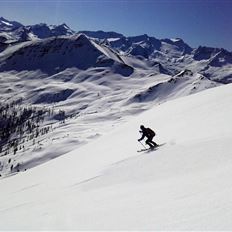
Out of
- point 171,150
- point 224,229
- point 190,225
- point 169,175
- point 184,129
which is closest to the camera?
point 224,229

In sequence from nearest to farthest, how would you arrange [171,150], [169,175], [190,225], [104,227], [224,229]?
[224,229] < [190,225] < [104,227] < [169,175] < [171,150]

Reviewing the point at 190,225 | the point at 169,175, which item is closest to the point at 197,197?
the point at 190,225

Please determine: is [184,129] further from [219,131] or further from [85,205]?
[85,205]

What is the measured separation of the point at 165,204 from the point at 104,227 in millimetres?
1989

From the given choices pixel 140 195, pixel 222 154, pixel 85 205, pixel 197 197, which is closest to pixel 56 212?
pixel 85 205

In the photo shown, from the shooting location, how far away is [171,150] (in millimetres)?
18641

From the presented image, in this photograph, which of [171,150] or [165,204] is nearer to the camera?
[165,204]

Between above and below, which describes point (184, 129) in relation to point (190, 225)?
above

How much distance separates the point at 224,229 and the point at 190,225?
946 millimetres

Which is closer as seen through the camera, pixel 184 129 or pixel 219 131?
pixel 219 131

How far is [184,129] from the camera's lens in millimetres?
23469

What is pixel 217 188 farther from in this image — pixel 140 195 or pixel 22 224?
pixel 22 224

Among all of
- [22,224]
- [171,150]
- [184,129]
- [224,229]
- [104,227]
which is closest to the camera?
[224,229]

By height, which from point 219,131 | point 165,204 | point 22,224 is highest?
point 219,131
